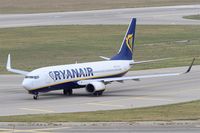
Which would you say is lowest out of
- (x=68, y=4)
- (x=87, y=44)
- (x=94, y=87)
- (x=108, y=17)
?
A: (x=68, y=4)

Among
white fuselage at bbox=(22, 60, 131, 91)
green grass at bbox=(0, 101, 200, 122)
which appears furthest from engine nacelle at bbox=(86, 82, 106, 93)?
green grass at bbox=(0, 101, 200, 122)

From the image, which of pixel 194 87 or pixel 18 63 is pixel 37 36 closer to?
pixel 18 63

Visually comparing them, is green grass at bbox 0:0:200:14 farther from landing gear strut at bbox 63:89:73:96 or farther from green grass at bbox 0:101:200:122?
green grass at bbox 0:101:200:122

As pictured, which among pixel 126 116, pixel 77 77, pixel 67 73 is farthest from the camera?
pixel 77 77

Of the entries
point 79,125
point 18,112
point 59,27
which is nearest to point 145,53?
point 59,27

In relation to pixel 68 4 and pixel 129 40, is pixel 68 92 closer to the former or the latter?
pixel 129 40

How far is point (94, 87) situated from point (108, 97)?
1.32 m

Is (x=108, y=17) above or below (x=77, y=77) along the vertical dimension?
below

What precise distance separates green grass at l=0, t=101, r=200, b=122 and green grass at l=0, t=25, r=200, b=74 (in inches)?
1127

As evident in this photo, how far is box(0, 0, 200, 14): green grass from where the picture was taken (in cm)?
15325

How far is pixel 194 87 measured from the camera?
214 feet

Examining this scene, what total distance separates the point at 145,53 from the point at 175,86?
25.5 m

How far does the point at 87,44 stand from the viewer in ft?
329

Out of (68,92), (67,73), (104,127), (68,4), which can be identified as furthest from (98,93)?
(68,4)
